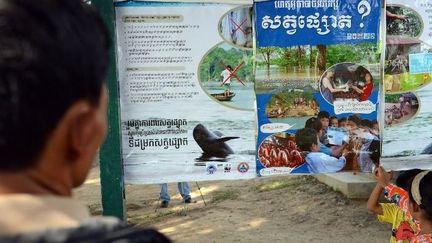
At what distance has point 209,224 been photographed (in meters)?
5.97

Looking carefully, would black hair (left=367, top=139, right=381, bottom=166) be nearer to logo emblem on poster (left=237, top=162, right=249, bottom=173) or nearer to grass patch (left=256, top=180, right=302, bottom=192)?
logo emblem on poster (left=237, top=162, right=249, bottom=173)

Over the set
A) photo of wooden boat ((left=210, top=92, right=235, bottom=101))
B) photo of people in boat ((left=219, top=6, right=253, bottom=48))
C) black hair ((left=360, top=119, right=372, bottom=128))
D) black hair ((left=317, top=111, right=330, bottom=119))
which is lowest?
black hair ((left=360, top=119, right=372, bottom=128))

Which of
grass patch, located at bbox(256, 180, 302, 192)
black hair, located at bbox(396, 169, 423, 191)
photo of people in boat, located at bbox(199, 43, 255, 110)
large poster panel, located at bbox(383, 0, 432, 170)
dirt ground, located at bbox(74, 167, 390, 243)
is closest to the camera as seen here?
photo of people in boat, located at bbox(199, 43, 255, 110)

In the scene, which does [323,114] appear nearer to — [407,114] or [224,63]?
[407,114]

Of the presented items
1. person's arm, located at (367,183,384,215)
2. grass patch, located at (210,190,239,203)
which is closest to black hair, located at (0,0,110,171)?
person's arm, located at (367,183,384,215)

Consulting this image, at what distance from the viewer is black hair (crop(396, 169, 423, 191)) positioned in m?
2.79

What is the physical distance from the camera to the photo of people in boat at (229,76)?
239 cm

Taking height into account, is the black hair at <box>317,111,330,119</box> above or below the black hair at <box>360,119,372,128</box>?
above

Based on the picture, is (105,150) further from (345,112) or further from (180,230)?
(180,230)

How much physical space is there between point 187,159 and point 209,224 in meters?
3.67

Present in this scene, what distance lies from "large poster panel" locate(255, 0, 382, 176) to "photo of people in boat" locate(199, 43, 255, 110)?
0.17ft

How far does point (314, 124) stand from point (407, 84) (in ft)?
1.61

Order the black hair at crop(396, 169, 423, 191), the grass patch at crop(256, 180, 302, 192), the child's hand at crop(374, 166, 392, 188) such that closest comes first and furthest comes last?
1. the child's hand at crop(374, 166, 392, 188)
2. the black hair at crop(396, 169, 423, 191)
3. the grass patch at crop(256, 180, 302, 192)

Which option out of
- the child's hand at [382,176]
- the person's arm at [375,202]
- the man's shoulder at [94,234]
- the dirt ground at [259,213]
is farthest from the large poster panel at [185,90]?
the dirt ground at [259,213]
